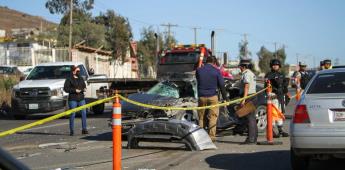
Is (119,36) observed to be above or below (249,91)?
above

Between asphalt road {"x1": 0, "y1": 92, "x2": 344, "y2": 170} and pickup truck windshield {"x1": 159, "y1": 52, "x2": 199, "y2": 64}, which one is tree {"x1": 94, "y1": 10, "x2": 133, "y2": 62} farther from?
asphalt road {"x1": 0, "y1": 92, "x2": 344, "y2": 170}

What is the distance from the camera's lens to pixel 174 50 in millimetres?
21609

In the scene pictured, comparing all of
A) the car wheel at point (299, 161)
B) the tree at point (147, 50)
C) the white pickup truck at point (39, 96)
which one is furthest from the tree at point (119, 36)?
the car wheel at point (299, 161)

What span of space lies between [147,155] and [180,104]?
2926 mm

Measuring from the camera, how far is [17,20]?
4941 inches

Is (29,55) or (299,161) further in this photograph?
(29,55)

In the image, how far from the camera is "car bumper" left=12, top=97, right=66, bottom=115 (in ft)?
60.5

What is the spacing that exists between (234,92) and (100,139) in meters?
3.60

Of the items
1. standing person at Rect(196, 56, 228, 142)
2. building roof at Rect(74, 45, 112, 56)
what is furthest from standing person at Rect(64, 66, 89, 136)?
building roof at Rect(74, 45, 112, 56)

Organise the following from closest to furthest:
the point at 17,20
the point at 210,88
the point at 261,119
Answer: the point at 210,88, the point at 261,119, the point at 17,20

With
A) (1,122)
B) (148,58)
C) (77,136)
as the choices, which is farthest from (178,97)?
(148,58)

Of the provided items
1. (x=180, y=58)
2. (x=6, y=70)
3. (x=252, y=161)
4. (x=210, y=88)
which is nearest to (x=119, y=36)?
(x=6, y=70)

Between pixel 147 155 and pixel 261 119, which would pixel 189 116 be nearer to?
pixel 261 119

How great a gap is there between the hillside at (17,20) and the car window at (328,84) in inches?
4261
